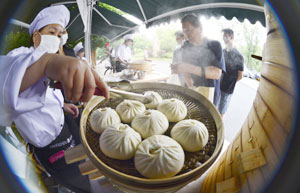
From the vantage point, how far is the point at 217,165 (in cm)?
67

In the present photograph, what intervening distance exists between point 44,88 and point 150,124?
1.57 ft

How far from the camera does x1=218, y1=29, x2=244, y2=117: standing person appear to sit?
567 millimetres

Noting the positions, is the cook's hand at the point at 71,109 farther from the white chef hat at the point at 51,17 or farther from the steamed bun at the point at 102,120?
the white chef hat at the point at 51,17

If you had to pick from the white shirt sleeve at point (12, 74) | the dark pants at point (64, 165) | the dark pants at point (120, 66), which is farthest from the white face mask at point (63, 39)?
the dark pants at point (64, 165)

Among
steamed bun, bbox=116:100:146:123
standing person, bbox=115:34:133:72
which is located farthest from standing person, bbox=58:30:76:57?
steamed bun, bbox=116:100:146:123

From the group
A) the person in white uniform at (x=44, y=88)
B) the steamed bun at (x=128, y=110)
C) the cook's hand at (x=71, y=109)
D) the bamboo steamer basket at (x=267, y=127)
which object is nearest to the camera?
the bamboo steamer basket at (x=267, y=127)

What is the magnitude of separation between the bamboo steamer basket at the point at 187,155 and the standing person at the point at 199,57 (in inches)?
7.1

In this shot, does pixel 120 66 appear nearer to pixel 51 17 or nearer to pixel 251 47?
pixel 51 17

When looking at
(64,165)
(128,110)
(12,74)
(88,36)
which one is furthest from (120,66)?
(64,165)

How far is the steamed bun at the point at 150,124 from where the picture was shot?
78cm

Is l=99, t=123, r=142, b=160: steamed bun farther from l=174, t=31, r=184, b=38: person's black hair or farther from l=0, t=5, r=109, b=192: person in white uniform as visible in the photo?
l=174, t=31, r=184, b=38: person's black hair

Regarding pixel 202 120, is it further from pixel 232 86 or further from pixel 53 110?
pixel 53 110

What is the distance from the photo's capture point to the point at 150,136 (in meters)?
0.77

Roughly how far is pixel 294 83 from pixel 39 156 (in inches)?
34.6
